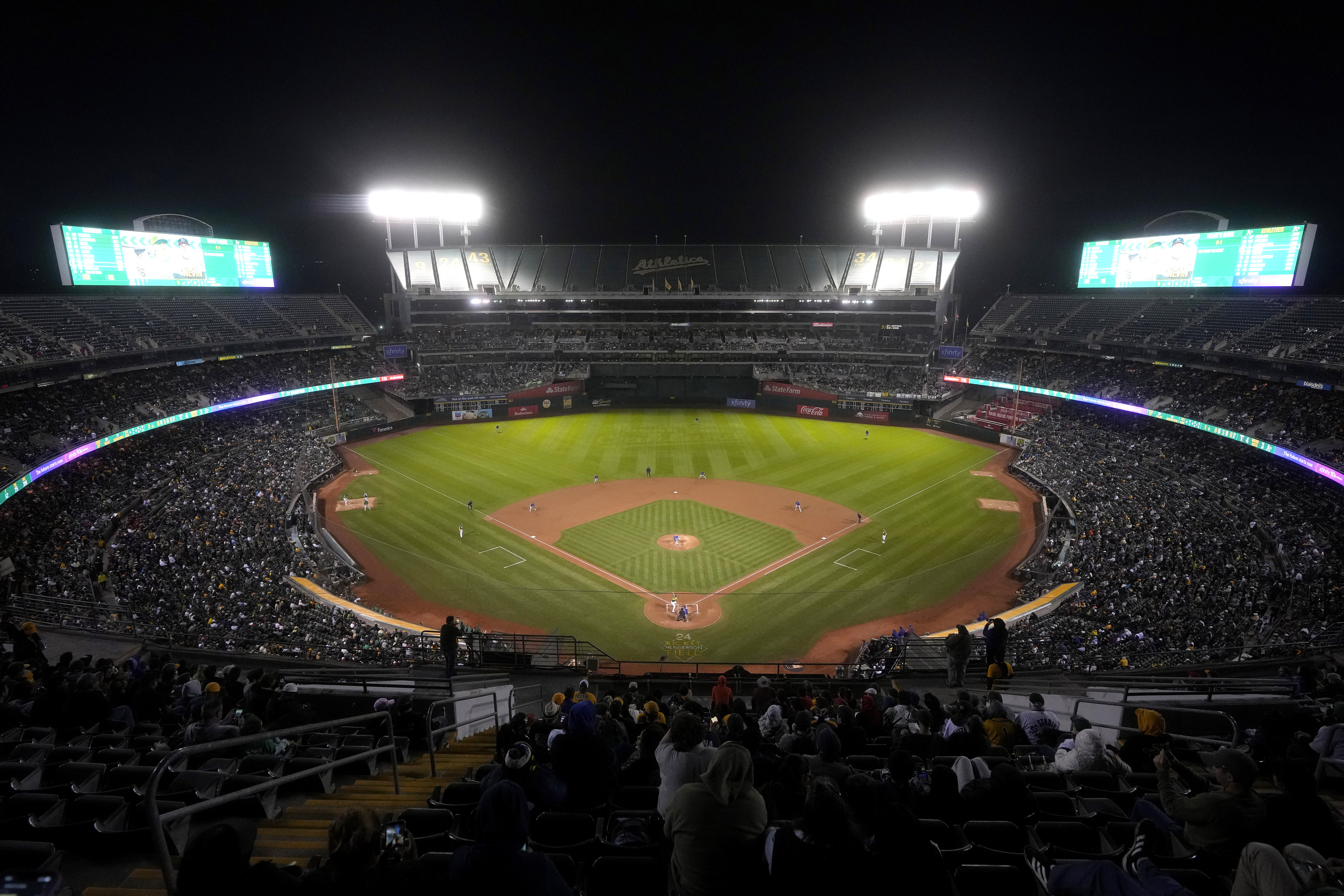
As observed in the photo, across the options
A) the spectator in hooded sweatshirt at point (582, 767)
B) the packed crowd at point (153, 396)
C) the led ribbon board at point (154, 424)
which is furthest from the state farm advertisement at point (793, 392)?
the spectator in hooded sweatshirt at point (582, 767)

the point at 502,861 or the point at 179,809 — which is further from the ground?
the point at 502,861

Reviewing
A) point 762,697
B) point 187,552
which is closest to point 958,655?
point 762,697

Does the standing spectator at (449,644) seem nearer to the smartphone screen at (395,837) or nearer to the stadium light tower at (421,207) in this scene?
the smartphone screen at (395,837)

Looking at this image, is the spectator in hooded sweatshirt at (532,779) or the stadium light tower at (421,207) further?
the stadium light tower at (421,207)

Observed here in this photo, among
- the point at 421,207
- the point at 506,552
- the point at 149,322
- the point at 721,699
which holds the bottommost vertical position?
the point at 506,552

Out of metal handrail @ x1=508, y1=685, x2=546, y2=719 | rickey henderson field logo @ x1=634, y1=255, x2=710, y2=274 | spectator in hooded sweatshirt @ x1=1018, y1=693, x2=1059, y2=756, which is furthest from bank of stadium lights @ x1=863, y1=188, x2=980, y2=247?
spectator in hooded sweatshirt @ x1=1018, y1=693, x2=1059, y2=756

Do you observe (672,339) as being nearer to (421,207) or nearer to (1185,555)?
(421,207)
